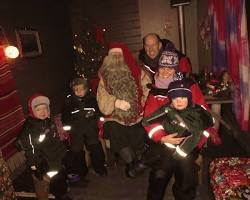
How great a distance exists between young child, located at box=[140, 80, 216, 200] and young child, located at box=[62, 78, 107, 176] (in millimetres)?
1173

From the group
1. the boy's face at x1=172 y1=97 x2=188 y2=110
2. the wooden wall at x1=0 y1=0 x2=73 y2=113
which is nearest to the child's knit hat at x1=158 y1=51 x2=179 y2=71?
the boy's face at x1=172 y1=97 x2=188 y2=110

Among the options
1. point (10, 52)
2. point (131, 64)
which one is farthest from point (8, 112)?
point (131, 64)

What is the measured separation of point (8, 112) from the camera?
479 centimetres

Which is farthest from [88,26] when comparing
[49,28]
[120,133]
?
[120,133]

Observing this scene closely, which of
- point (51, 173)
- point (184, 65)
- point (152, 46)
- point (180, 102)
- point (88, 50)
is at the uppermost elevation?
point (152, 46)

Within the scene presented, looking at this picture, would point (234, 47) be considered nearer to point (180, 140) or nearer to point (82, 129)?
point (180, 140)

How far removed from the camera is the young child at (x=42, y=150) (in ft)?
11.4

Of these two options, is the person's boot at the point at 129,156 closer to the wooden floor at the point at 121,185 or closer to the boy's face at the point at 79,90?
the wooden floor at the point at 121,185

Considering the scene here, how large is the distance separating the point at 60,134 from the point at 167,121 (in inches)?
68.5

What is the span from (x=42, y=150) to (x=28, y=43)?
304 cm

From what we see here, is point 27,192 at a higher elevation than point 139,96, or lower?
lower

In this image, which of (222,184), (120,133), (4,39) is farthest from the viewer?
(4,39)

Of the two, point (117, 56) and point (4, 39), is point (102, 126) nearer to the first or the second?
point (117, 56)

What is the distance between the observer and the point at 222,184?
3131mm
